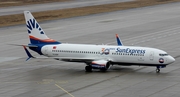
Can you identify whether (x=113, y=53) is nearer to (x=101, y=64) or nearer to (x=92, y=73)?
(x=101, y=64)

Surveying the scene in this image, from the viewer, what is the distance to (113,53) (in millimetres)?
71250

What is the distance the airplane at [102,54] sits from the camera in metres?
68.9

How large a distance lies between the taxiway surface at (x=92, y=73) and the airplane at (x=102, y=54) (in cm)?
148

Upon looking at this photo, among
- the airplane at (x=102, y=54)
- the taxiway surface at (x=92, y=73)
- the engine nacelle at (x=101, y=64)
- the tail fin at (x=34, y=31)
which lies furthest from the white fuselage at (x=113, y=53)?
the tail fin at (x=34, y=31)

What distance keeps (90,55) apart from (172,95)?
19.2 metres

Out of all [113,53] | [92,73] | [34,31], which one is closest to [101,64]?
[92,73]

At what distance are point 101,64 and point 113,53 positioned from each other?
2379mm

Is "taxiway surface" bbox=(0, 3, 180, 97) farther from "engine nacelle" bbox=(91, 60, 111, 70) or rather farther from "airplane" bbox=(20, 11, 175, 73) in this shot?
"airplane" bbox=(20, 11, 175, 73)

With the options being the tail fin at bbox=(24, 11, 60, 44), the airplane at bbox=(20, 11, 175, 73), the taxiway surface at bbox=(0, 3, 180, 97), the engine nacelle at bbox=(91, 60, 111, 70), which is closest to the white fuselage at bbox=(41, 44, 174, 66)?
the airplane at bbox=(20, 11, 175, 73)

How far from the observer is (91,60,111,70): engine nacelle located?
70438 mm

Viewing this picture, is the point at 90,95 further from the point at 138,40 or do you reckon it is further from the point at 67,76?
the point at 138,40

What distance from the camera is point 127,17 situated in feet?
481

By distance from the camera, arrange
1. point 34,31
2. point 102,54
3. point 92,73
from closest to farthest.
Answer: point 92,73
point 102,54
point 34,31

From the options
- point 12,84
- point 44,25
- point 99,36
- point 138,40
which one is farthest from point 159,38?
point 12,84
